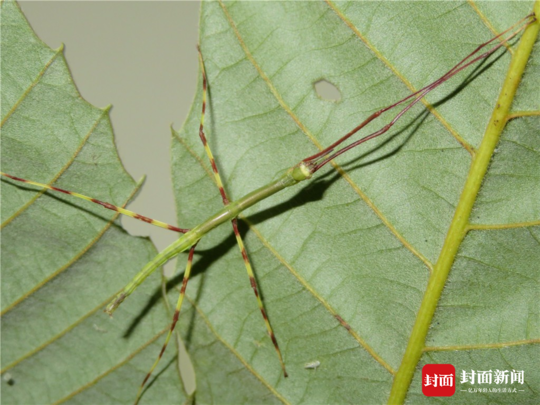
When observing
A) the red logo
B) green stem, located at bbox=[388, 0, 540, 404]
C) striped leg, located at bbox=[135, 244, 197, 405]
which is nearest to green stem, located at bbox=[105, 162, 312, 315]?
striped leg, located at bbox=[135, 244, 197, 405]

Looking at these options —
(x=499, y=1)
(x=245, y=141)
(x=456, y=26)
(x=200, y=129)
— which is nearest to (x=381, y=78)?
(x=456, y=26)

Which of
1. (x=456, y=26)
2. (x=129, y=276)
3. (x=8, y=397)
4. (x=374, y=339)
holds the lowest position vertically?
(x=8, y=397)

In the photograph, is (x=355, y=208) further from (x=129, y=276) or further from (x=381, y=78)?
(x=129, y=276)

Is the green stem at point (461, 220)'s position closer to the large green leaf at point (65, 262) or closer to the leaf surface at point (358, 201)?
the leaf surface at point (358, 201)

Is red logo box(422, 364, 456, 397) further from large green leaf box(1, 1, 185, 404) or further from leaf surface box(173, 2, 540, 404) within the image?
large green leaf box(1, 1, 185, 404)

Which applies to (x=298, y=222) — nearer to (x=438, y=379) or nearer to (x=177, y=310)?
(x=177, y=310)

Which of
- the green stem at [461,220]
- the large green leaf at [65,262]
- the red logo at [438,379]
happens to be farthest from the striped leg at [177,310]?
the red logo at [438,379]
